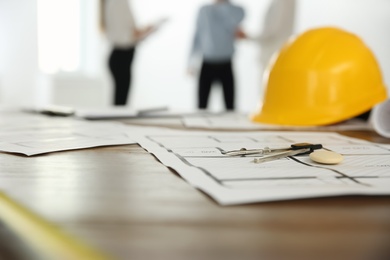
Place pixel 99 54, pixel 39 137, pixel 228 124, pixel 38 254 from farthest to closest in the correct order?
1. pixel 99 54
2. pixel 228 124
3. pixel 39 137
4. pixel 38 254

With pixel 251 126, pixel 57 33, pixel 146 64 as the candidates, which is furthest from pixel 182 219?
pixel 57 33

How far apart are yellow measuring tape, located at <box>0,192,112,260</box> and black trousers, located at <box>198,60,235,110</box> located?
233cm

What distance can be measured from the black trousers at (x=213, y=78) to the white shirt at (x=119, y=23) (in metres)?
0.41

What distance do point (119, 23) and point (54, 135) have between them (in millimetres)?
1905

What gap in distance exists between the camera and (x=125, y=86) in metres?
2.62

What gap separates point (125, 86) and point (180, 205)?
233cm

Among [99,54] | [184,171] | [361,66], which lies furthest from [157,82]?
[184,171]

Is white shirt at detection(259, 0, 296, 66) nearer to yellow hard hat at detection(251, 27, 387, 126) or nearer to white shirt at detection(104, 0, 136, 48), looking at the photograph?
white shirt at detection(104, 0, 136, 48)

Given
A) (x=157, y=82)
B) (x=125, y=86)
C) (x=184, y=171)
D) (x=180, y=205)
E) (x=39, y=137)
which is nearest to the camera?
(x=180, y=205)

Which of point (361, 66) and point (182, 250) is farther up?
point (361, 66)

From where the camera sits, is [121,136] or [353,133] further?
[353,133]

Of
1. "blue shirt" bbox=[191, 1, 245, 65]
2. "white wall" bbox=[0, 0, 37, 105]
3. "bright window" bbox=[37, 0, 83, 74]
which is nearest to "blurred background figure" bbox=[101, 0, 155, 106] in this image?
"blue shirt" bbox=[191, 1, 245, 65]

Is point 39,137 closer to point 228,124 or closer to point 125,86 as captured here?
point 228,124

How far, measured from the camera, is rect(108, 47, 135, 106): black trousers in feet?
8.49
